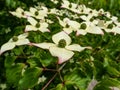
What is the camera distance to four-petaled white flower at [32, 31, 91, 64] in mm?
1154

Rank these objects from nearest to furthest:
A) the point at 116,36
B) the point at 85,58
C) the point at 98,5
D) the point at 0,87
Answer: the point at 85,58
the point at 116,36
the point at 0,87
the point at 98,5

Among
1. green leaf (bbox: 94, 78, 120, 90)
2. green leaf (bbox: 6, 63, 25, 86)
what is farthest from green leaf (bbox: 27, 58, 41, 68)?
green leaf (bbox: 94, 78, 120, 90)

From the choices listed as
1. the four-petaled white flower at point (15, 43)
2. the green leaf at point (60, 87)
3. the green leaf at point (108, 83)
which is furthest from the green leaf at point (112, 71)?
the four-petaled white flower at point (15, 43)

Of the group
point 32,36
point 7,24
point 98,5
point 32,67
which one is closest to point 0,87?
point 7,24

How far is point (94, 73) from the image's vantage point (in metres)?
1.23

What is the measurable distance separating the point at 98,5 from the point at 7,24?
126cm

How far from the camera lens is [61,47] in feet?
4.04

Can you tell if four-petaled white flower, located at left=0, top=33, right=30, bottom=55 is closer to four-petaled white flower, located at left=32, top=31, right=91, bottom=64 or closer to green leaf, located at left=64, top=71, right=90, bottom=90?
four-petaled white flower, located at left=32, top=31, right=91, bottom=64

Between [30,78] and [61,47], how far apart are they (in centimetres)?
15

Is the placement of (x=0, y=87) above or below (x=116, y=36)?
below

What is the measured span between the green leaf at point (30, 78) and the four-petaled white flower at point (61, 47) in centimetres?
9

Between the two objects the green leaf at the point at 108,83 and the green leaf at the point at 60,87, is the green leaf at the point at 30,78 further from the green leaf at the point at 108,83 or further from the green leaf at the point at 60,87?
the green leaf at the point at 108,83

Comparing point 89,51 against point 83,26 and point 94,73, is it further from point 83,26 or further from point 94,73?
point 94,73

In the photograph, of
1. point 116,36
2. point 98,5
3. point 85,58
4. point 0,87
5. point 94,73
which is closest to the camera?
point 94,73
